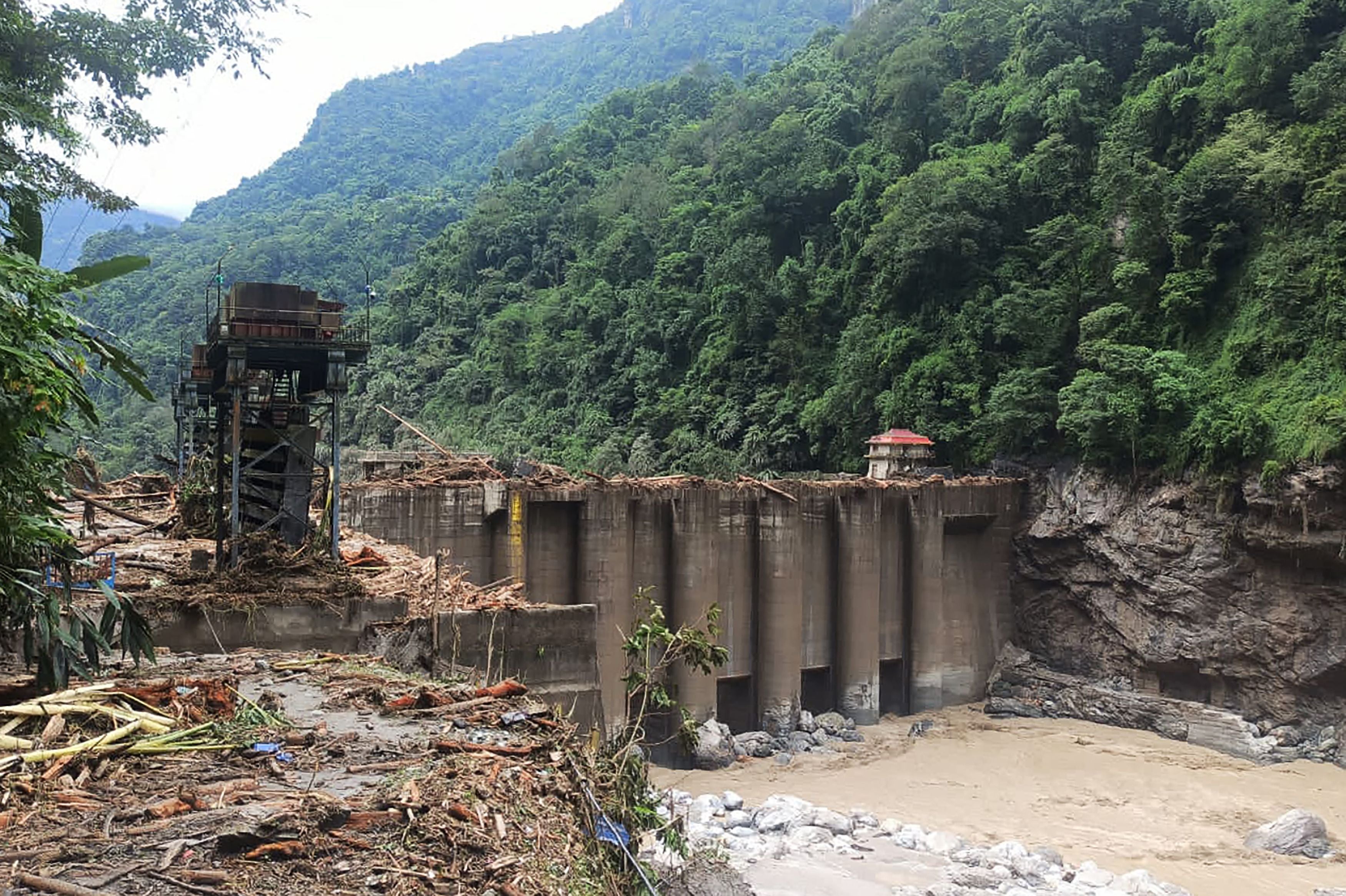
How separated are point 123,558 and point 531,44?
194 meters

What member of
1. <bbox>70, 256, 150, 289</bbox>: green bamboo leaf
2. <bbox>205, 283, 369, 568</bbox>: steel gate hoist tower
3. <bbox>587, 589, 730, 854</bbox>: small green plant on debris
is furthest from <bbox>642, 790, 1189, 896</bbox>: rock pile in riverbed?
<bbox>70, 256, 150, 289</bbox>: green bamboo leaf

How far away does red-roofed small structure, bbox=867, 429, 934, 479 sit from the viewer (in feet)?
107

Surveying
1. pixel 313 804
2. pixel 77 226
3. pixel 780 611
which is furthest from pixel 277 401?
pixel 77 226

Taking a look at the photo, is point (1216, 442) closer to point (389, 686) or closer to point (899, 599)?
point (899, 599)

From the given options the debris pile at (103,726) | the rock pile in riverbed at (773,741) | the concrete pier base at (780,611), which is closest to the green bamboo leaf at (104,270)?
the debris pile at (103,726)

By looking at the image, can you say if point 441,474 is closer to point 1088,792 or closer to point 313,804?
point 1088,792

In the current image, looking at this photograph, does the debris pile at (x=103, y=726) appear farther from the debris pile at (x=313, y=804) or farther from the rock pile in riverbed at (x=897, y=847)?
the rock pile in riverbed at (x=897, y=847)

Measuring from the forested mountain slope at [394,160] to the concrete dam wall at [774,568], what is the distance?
1266 inches

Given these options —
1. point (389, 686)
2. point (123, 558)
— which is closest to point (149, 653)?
point (389, 686)

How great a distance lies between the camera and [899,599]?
31.1 meters

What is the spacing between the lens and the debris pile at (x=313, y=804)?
17.7ft

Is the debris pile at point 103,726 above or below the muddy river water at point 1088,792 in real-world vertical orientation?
above

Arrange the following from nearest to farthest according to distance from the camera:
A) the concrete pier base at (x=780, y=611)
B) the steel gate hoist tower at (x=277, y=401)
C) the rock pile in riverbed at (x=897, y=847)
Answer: the steel gate hoist tower at (x=277, y=401)
the rock pile in riverbed at (x=897, y=847)
the concrete pier base at (x=780, y=611)

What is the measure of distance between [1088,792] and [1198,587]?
758 centimetres
